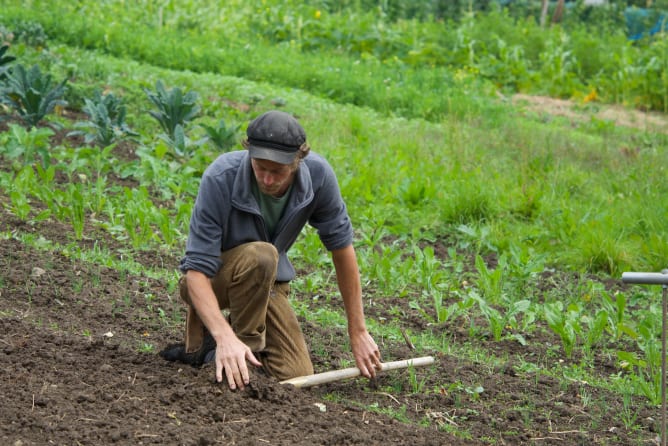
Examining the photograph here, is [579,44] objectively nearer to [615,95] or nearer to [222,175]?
[615,95]

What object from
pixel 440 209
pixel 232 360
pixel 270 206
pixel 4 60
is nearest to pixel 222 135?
pixel 440 209

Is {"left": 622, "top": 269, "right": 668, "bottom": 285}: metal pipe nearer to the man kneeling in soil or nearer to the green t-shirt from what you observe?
the man kneeling in soil

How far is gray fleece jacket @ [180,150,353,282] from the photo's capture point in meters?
4.07

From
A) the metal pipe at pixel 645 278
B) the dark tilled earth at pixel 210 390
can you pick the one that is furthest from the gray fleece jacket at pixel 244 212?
the metal pipe at pixel 645 278

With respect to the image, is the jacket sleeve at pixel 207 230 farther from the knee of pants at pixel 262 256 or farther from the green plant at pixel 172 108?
the green plant at pixel 172 108

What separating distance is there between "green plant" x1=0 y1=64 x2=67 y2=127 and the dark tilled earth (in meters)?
2.72

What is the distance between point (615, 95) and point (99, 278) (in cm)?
950

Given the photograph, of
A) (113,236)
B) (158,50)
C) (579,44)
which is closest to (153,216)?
(113,236)

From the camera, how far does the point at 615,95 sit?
13148mm

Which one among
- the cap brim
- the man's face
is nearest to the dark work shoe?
the man's face

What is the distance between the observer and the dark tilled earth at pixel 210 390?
3703 mm

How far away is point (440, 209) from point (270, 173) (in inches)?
160

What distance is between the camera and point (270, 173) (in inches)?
155

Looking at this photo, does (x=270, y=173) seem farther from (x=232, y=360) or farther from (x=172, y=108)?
(x=172, y=108)
